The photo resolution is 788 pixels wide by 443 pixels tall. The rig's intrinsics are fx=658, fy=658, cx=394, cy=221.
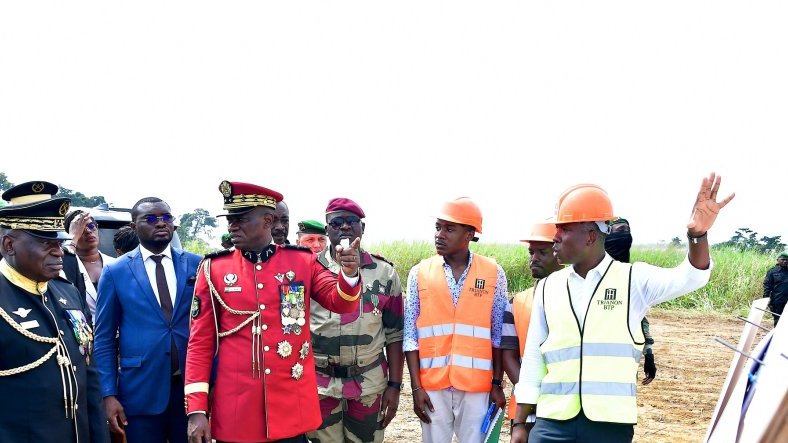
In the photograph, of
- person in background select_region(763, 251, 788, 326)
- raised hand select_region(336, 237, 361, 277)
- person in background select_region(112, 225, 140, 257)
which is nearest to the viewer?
raised hand select_region(336, 237, 361, 277)

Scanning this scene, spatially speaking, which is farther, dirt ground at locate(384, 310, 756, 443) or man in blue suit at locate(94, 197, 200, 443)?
dirt ground at locate(384, 310, 756, 443)

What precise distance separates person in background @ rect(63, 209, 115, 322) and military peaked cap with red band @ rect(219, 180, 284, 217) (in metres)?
1.56

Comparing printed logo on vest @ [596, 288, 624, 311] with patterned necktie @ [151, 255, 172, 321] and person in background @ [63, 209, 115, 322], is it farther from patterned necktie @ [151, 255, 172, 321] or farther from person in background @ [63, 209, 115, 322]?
person in background @ [63, 209, 115, 322]

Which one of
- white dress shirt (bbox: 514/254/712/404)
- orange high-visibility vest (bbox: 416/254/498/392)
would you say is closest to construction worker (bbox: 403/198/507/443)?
orange high-visibility vest (bbox: 416/254/498/392)

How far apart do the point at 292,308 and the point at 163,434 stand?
1.31 meters

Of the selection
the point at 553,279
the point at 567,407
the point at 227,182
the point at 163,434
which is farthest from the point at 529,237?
the point at 163,434

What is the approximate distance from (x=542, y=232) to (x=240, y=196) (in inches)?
86.0

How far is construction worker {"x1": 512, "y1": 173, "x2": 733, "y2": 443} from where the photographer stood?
3416mm

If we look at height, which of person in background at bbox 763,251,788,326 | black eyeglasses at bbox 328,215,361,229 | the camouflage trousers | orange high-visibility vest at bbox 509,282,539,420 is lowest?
person in background at bbox 763,251,788,326

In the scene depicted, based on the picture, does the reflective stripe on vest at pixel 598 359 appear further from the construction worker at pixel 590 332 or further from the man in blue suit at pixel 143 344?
the man in blue suit at pixel 143 344

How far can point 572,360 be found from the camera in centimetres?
351

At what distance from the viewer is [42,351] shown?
10.6ft

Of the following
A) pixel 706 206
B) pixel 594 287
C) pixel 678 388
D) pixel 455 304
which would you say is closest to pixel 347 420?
pixel 455 304

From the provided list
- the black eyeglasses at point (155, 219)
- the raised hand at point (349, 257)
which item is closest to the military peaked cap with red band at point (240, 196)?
the raised hand at point (349, 257)
